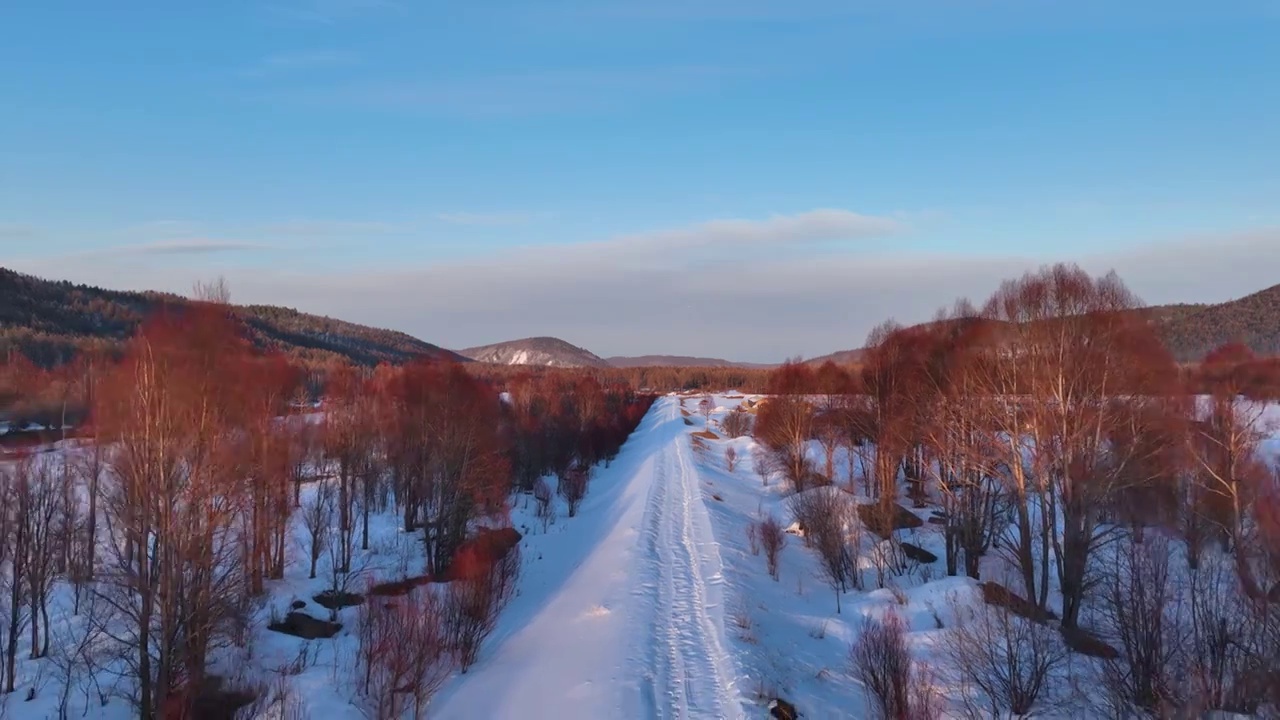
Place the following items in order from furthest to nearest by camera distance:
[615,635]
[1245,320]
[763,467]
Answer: [1245,320] → [763,467] → [615,635]

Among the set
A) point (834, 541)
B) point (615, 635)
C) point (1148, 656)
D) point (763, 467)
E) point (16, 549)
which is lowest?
point (763, 467)

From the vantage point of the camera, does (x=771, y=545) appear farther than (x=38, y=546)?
Yes

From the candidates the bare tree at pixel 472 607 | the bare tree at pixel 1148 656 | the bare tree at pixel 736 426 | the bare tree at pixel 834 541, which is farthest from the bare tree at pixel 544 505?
the bare tree at pixel 736 426

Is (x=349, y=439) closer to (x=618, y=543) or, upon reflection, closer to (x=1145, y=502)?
(x=618, y=543)

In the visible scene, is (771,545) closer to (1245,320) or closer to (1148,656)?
(1148,656)

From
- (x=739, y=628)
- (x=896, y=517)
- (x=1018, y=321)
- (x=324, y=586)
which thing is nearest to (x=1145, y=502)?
(x=896, y=517)

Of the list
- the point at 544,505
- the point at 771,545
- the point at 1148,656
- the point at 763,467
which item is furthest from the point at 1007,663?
the point at 763,467
